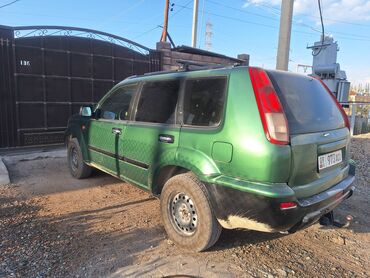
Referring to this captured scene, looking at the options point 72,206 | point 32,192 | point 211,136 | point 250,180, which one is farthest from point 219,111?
point 32,192

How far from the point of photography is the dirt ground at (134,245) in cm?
283

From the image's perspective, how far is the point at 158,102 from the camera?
11.8 ft

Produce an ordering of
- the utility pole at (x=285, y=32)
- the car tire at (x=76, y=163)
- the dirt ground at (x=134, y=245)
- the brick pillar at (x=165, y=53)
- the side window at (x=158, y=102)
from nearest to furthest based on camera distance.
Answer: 1. the dirt ground at (x=134, y=245)
2. the side window at (x=158, y=102)
3. the car tire at (x=76, y=163)
4. the utility pole at (x=285, y=32)
5. the brick pillar at (x=165, y=53)

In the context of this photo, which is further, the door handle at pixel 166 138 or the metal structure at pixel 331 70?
the metal structure at pixel 331 70

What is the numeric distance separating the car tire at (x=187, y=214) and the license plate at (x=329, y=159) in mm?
1054

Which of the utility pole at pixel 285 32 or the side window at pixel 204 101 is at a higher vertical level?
the utility pole at pixel 285 32

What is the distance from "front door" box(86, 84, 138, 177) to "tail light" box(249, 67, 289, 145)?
188cm

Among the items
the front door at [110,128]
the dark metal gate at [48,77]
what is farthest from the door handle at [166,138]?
the dark metal gate at [48,77]

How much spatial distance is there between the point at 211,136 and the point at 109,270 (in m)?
1.48

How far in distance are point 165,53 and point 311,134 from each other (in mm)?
7807

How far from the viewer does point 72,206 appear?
429cm

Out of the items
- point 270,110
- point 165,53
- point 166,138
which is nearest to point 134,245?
point 166,138

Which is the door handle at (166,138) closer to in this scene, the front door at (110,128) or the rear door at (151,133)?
the rear door at (151,133)

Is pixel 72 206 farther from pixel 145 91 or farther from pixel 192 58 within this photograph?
pixel 192 58
